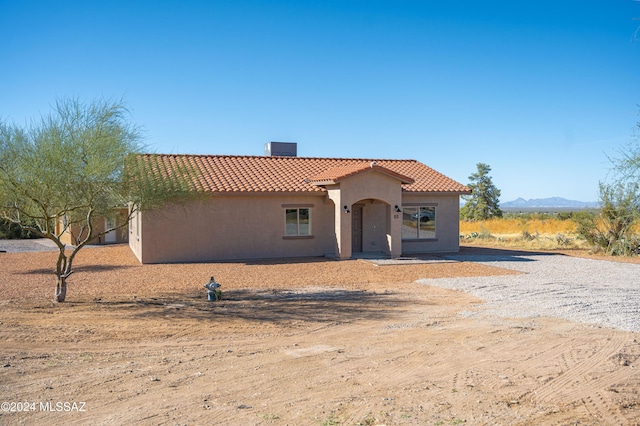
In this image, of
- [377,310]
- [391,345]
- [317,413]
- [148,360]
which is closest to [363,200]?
[377,310]

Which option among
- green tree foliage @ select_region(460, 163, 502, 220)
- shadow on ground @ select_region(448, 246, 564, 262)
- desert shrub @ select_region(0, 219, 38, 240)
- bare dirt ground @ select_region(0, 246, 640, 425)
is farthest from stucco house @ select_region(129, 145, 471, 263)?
green tree foliage @ select_region(460, 163, 502, 220)

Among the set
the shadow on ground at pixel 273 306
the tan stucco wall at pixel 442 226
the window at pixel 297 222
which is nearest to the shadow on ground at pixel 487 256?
the tan stucco wall at pixel 442 226

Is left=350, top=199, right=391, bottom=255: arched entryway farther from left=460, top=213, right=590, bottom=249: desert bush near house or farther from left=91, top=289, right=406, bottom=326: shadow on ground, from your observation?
left=460, top=213, right=590, bottom=249: desert bush near house

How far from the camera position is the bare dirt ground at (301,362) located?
249 inches

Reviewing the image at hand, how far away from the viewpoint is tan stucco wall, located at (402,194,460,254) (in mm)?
25703

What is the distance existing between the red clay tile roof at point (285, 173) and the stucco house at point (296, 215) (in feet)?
0.15

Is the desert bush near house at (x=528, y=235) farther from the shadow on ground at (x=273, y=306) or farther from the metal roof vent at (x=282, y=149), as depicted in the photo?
the shadow on ground at (x=273, y=306)

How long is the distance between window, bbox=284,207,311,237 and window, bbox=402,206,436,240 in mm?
4415

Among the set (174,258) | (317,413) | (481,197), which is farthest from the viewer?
(481,197)

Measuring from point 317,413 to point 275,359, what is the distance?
7.75 feet

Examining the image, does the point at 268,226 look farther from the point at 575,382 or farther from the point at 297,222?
the point at 575,382

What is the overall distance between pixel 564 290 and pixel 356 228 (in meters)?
11.2

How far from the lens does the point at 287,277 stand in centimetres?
1798

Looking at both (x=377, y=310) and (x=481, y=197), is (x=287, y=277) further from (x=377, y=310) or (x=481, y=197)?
(x=481, y=197)
